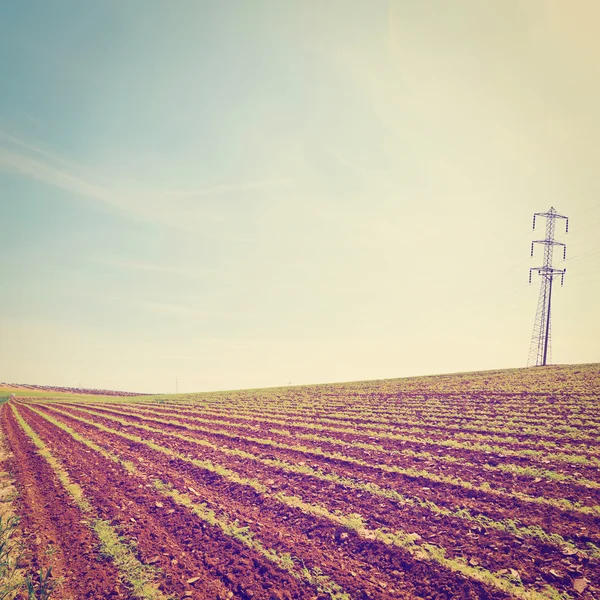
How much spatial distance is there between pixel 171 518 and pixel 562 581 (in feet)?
28.4

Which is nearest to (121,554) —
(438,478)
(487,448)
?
(438,478)

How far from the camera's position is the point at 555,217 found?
5056 centimetres

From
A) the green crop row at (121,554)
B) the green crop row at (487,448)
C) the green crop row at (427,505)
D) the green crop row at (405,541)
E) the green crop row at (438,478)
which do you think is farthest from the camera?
the green crop row at (487,448)

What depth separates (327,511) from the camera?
9180 mm

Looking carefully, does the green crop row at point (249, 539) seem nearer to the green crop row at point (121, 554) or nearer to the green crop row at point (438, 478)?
the green crop row at point (121, 554)

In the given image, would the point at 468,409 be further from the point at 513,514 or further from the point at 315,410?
the point at 513,514

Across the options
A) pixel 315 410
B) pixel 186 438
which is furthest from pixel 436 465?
pixel 315 410

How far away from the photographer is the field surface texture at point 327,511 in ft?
21.2

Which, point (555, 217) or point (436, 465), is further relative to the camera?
point (555, 217)

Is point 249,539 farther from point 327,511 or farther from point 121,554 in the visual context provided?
point 121,554

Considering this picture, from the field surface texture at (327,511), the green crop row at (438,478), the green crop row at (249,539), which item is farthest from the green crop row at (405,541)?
the green crop row at (438,478)

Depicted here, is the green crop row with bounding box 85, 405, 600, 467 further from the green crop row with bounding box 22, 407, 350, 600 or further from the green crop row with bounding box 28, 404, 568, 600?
the green crop row with bounding box 22, 407, 350, 600

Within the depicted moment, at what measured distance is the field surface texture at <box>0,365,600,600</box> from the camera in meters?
6.48

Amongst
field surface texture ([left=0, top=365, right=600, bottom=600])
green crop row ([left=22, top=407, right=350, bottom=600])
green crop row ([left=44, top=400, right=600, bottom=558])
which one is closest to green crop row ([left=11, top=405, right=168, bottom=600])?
field surface texture ([left=0, top=365, right=600, bottom=600])
